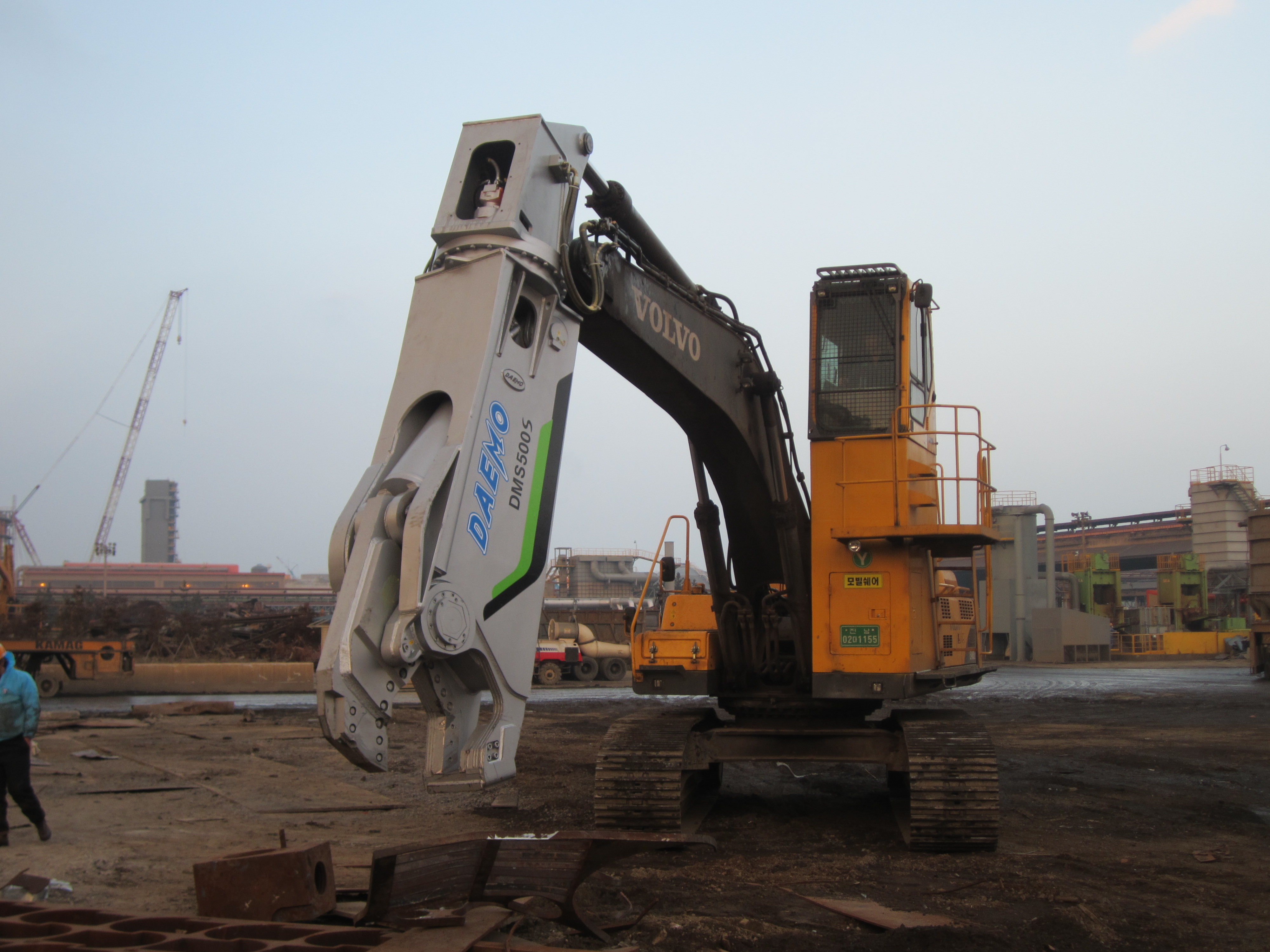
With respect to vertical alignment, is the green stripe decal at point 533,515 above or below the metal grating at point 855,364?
below

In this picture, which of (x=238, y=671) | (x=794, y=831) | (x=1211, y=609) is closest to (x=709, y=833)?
(x=794, y=831)

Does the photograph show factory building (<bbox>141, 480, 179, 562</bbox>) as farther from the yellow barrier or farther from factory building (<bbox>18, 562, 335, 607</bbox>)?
the yellow barrier

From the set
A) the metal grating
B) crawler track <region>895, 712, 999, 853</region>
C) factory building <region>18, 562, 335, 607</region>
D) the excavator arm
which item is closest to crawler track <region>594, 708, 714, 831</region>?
crawler track <region>895, 712, 999, 853</region>

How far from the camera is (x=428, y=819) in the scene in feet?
29.3

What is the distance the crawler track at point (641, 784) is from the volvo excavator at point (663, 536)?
0.06 ft

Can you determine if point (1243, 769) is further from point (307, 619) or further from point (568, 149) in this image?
point (307, 619)

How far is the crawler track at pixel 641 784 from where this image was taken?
24.5ft

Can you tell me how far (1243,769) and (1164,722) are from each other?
664cm

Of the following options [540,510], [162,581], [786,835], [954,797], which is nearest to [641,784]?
[786,835]

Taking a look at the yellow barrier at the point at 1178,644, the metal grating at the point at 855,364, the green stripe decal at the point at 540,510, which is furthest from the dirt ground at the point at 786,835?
the yellow barrier at the point at 1178,644

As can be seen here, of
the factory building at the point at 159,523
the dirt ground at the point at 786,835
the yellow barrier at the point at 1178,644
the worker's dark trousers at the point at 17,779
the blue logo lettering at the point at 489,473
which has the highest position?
the factory building at the point at 159,523

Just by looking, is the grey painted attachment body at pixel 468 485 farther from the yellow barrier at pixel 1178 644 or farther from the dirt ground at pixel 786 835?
the yellow barrier at pixel 1178 644

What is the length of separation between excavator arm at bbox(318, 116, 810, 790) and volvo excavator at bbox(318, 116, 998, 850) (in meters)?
0.01

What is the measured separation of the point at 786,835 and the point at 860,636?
1.73m
